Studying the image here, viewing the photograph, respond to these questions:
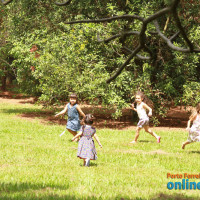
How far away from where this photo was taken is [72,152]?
9.26 metres

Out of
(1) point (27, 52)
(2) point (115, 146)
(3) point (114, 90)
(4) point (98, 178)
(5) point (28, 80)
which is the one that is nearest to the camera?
(4) point (98, 178)

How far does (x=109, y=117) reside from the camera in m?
22.4

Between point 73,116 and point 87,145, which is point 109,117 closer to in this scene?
point 73,116

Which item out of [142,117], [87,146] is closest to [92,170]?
[87,146]

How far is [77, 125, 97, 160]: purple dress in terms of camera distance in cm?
767

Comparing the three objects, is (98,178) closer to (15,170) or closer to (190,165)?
(15,170)

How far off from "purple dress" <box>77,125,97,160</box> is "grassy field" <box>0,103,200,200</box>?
0.24 metres

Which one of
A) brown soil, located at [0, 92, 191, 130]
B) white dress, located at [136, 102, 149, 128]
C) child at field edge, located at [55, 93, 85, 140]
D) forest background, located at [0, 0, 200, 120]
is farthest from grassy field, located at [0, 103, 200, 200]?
brown soil, located at [0, 92, 191, 130]

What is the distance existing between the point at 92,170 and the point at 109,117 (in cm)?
1519

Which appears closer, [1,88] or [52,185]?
[52,185]

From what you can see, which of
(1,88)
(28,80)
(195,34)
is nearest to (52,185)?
(195,34)

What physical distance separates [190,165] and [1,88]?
3438cm

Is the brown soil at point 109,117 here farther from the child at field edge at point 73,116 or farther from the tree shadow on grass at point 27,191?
the tree shadow on grass at point 27,191

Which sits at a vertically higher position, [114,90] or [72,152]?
[114,90]
